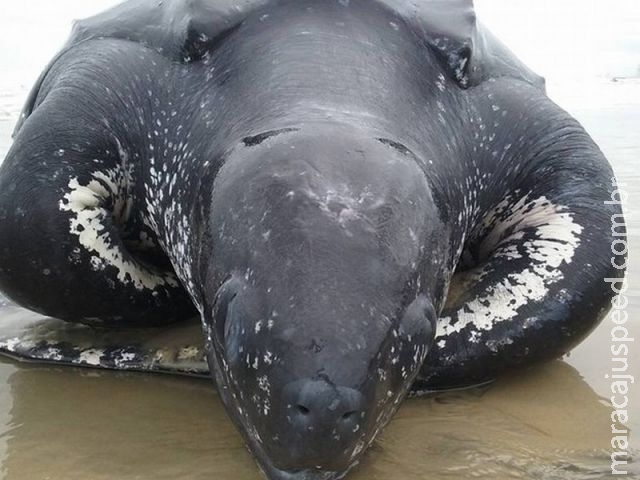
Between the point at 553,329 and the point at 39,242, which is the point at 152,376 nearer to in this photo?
the point at 39,242

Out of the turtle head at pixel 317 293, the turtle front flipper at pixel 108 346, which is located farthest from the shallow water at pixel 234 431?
the turtle head at pixel 317 293

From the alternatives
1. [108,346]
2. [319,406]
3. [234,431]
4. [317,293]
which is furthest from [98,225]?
[319,406]

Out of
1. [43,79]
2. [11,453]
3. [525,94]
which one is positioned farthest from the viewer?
[43,79]

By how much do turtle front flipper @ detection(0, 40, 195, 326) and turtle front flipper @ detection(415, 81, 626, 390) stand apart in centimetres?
97

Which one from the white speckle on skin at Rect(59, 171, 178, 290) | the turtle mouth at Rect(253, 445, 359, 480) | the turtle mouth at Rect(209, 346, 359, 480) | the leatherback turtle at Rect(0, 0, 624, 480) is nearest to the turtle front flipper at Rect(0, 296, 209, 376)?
the leatherback turtle at Rect(0, 0, 624, 480)

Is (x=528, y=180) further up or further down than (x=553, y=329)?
further up

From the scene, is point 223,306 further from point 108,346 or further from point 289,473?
point 108,346

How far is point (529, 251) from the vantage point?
8.52ft

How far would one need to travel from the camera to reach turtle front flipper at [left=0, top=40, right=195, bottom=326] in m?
2.55

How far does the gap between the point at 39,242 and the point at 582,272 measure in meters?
1.64

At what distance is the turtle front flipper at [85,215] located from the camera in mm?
2549

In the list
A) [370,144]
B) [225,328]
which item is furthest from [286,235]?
[370,144]

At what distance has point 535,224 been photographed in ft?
8.82

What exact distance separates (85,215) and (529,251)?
4.54 ft
